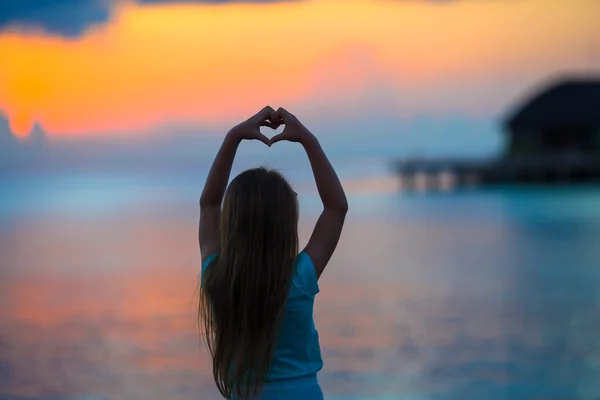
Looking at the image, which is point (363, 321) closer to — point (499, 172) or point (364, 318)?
point (364, 318)

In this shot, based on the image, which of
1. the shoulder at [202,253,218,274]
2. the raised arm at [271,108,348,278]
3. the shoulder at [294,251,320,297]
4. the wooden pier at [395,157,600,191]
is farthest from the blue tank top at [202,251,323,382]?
the wooden pier at [395,157,600,191]

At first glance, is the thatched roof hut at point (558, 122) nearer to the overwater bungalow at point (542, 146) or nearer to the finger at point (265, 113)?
the overwater bungalow at point (542, 146)

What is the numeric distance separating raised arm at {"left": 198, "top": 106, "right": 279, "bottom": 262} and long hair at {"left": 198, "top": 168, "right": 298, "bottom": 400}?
0.53 ft

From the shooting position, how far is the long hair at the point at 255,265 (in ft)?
7.18

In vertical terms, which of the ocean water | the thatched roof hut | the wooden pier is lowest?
the wooden pier

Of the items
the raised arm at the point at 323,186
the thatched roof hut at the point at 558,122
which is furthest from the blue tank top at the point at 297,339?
the thatched roof hut at the point at 558,122

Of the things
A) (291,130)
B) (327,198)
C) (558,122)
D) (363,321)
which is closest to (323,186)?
(327,198)

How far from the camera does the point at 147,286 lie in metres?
12.3

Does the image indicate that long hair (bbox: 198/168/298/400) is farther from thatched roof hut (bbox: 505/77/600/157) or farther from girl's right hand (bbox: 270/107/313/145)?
thatched roof hut (bbox: 505/77/600/157)

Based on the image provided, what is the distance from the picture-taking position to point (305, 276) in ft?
7.33

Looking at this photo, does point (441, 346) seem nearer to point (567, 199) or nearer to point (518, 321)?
point (518, 321)

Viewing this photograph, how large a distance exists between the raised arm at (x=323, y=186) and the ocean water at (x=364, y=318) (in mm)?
3963

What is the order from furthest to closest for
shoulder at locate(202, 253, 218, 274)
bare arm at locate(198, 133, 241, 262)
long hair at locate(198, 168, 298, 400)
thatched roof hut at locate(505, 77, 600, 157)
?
thatched roof hut at locate(505, 77, 600, 157) < bare arm at locate(198, 133, 241, 262) < shoulder at locate(202, 253, 218, 274) < long hair at locate(198, 168, 298, 400)

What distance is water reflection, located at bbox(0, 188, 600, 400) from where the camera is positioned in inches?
256
